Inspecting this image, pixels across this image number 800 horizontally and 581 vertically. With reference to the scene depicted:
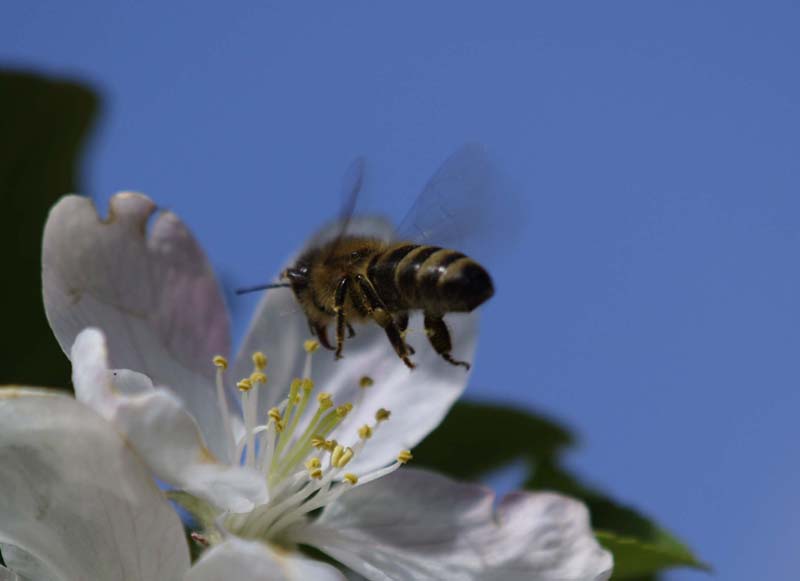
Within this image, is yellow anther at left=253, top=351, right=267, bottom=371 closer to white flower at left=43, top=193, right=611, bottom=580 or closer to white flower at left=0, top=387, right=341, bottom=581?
white flower at left=43, top=193, right=611, bottom=580

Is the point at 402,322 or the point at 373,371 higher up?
the point at 402,322

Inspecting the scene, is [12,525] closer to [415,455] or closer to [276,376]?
[276,376]

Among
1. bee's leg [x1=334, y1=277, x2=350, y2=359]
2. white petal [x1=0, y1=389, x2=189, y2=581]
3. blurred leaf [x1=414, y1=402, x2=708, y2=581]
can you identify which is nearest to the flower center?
bee's leg [x1=334, y1=277, x2=350, y2=359]

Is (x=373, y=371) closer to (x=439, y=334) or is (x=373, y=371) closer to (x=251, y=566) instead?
(x=439, y=334)

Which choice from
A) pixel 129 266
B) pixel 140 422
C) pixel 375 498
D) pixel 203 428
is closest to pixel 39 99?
pixel 129 266

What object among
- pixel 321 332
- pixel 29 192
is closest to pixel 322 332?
pixel 321 332

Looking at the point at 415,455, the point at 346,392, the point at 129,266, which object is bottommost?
the point at 415,455
